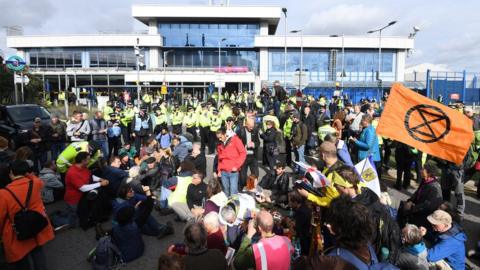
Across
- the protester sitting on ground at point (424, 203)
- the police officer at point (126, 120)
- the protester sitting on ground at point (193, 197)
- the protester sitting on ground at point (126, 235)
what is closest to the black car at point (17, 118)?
the police officer at point (126, 120)

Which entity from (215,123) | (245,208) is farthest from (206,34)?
(245,208)

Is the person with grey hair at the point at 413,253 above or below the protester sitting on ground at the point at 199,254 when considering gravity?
below

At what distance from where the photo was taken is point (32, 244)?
489 cm

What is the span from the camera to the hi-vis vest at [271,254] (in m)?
3.91

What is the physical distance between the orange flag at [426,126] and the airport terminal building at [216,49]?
172ft

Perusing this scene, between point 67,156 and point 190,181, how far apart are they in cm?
275

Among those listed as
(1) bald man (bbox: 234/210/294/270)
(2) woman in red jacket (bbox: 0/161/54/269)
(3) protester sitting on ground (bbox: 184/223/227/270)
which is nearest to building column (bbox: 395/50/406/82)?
(1) bald man (bbox: 234/210/294/270)

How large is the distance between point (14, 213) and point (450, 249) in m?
5.39

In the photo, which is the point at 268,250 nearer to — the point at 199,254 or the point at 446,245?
the point at 199,254

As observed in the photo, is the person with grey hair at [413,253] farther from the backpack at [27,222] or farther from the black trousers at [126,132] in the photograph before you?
the black trousers at [126,132]

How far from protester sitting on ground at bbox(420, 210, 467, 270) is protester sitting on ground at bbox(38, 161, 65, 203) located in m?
7.51

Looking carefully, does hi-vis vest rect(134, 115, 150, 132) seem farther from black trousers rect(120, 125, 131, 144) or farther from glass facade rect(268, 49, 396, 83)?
glass facade rect(268, 49, 396, 83)

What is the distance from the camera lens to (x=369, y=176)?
5594 mm

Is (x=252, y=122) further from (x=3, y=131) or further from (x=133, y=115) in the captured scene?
(x=3, y=131)
